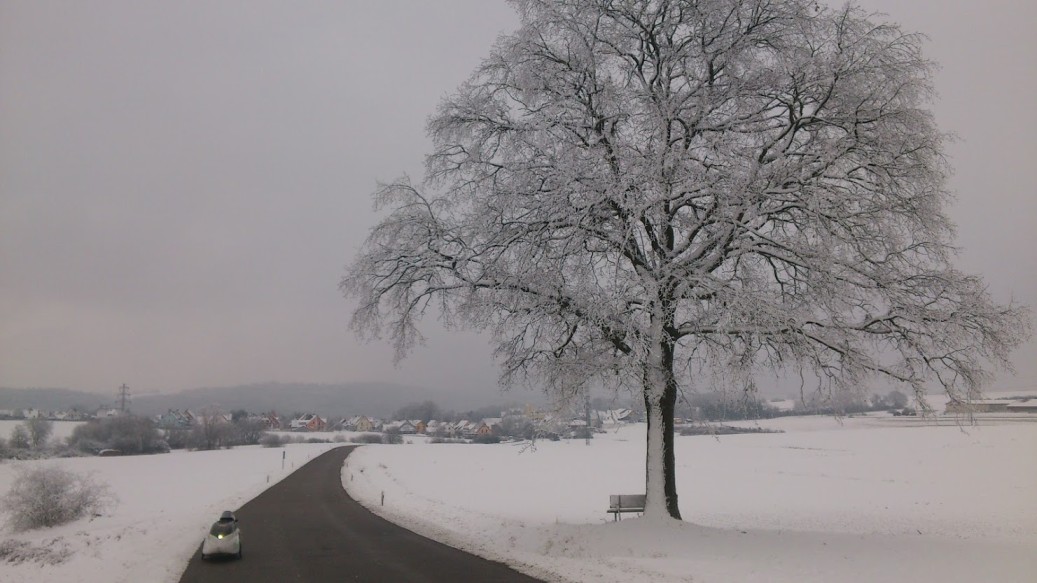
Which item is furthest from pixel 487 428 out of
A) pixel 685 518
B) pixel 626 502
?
pixel 626 502

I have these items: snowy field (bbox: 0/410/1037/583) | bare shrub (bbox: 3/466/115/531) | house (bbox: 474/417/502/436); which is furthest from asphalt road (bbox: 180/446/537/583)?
house (bbox: 474/417/502/436)

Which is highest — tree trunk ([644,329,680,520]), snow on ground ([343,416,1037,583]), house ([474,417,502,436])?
tree trunk ([644,329,680,520])

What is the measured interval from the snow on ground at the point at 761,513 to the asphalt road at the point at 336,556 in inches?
32.4

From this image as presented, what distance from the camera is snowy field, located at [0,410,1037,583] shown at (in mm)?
10797

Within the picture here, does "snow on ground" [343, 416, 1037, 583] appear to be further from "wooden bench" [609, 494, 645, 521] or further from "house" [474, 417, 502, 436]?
"house" [474, 417, 502, 436]

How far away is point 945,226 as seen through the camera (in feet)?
40.2

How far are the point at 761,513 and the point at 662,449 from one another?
1195 cm

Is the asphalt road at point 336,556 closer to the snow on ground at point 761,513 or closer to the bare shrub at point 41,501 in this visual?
the snow on ground at point 761,513

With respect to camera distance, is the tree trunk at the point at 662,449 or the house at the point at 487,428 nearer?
the tree trunk at the point at 662,449

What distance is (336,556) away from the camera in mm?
12953

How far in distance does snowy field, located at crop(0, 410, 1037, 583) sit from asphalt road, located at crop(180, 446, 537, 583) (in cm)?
74

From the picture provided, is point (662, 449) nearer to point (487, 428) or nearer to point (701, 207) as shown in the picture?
point (701, 207)

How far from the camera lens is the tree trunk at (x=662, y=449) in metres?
13.4

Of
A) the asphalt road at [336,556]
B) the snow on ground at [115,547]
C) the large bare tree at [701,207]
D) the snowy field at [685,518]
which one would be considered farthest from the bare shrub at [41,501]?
the large bare tree at [701,207]
